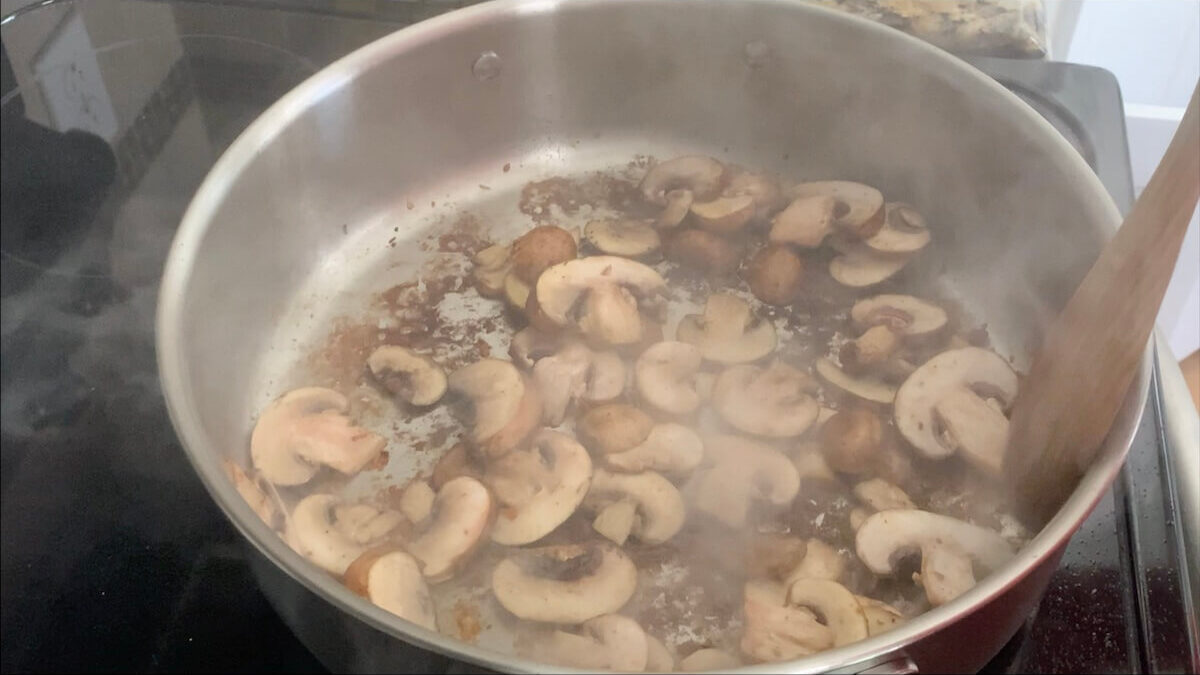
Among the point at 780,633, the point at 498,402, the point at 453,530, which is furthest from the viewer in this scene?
the point at 498,402

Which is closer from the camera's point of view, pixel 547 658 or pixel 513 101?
pixel 547 658

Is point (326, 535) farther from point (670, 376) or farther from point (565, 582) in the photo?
point (670, 376)

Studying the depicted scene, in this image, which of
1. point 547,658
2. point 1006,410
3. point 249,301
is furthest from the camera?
point 249,301

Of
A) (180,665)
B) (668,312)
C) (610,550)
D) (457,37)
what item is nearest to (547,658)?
(610,550)

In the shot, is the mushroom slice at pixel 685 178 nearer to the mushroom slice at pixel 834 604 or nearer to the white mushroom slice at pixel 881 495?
the white mushroom slice at pixel 881 495

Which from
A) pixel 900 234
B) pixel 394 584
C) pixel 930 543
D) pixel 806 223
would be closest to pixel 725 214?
pixel 806 223

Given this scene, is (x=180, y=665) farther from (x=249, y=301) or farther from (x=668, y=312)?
(x=668, y=312)

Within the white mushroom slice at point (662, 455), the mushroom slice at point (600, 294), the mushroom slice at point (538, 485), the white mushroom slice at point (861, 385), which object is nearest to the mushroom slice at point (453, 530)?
the mushroom slice at point (538, 485)
